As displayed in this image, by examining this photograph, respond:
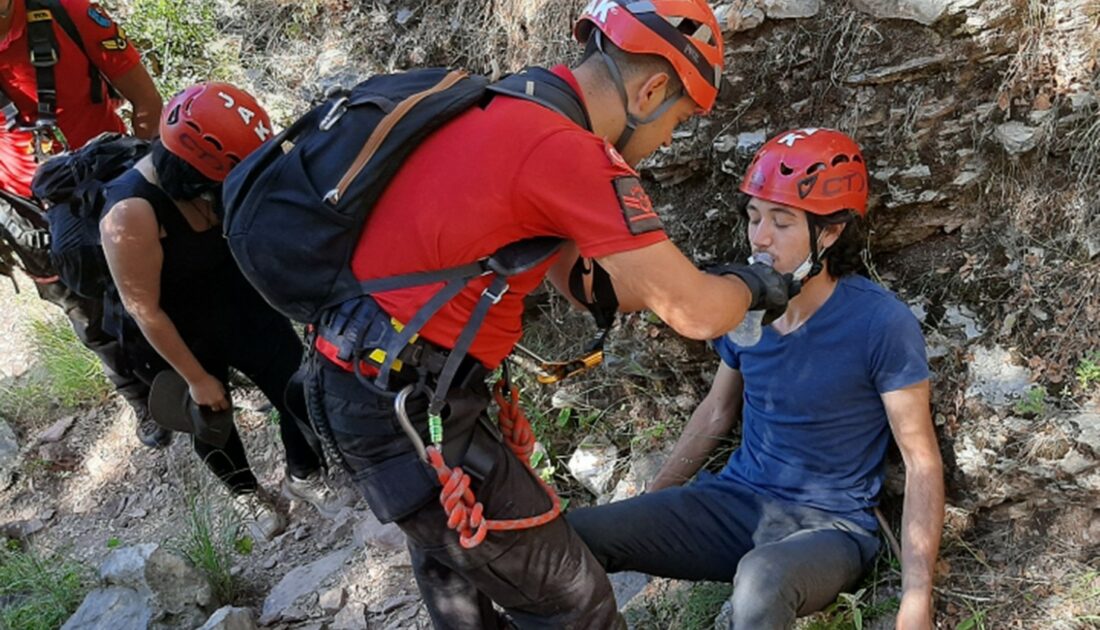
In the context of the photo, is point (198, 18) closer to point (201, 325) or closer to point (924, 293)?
point (201, 325)

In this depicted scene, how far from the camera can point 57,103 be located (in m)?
4.56

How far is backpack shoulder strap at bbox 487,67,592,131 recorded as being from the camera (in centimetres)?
234

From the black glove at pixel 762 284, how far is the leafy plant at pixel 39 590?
425 cm

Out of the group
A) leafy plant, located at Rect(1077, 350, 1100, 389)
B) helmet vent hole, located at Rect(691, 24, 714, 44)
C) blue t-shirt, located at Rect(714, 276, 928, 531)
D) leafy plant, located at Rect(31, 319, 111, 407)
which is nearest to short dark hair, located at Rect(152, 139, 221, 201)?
helmet vent hole, located at Rect(691, 24, 714, 44)

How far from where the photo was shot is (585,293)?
2889 mm

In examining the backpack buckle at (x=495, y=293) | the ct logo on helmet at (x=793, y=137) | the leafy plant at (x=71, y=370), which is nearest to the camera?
the backpack buckle at (x=495, y=293)

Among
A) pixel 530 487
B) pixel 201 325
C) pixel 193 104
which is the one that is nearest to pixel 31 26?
pixel 193 104

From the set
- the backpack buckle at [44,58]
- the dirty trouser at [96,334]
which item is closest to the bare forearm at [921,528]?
the dirty trouser at [96,334]

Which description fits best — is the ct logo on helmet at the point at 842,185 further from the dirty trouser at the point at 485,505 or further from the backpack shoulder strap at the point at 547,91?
the dirty trouser at the point at 485,505

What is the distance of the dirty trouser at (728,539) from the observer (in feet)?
9.97

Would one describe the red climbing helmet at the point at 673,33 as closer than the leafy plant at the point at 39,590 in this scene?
Yes

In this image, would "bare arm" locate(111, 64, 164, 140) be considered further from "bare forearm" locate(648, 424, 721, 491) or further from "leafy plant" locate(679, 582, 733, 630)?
"leafy plant" locate(679, 582, 733, 630)

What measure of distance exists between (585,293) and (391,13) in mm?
3538

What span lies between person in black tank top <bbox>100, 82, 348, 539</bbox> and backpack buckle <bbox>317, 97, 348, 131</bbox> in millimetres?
1361
